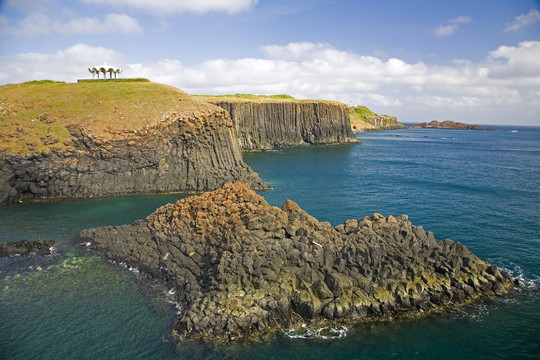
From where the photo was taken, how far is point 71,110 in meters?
57.1

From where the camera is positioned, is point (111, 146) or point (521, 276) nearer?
point (521, 276)

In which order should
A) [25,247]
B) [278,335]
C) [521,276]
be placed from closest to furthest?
[278,335]
[521,276]
[25,247]

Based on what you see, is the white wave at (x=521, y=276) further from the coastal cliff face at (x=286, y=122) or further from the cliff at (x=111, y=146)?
the coastal cliff face at (x=286, y=122)

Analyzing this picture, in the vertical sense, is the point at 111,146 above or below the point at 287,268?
above

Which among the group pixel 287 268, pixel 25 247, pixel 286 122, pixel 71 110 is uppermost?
pixel 286 122

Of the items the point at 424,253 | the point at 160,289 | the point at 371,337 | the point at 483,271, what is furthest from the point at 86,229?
the point at 483,271

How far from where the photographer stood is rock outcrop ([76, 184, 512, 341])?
2162 centimetres

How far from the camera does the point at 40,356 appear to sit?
18781mm

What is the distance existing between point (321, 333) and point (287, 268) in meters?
4.75

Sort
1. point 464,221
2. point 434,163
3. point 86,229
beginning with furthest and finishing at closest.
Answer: point 434,163 → point 464,221 → point 86,229

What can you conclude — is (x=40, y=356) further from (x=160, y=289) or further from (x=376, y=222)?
(x=376, y=222)

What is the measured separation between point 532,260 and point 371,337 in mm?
18409

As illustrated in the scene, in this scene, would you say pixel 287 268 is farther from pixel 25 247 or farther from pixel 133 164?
pixel 133 164

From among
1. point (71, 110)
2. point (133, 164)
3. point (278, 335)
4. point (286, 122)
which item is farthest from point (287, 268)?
point (286, 122)
